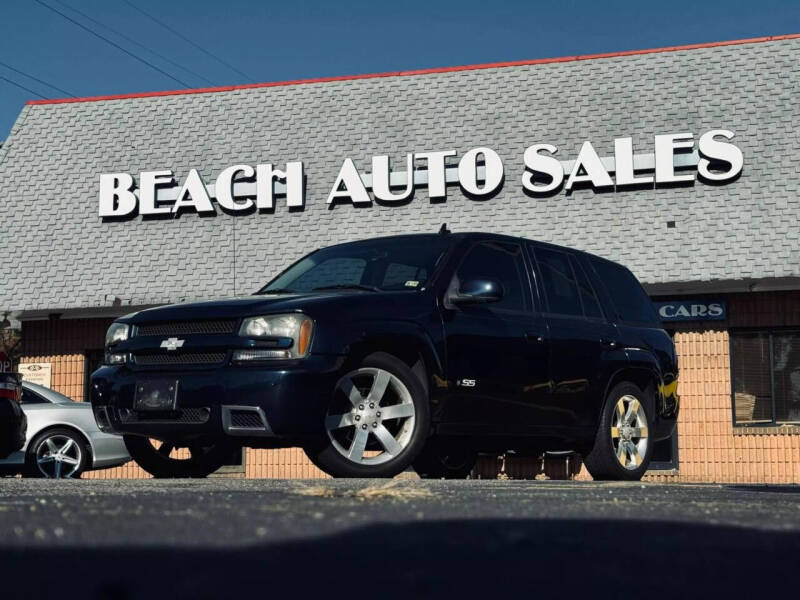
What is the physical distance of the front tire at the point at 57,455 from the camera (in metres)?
15.4

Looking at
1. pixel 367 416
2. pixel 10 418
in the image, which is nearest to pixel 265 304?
pixel 367 416

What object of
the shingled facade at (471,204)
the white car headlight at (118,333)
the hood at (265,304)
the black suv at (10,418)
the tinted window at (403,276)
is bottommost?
the black suv at (10,418)

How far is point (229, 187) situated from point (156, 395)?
13571mm

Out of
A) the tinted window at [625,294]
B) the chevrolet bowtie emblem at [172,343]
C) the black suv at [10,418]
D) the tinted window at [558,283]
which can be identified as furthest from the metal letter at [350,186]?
the chevrolet bowtie emblem at [172,343]

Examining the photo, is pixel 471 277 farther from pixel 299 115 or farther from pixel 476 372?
pixel 299 115

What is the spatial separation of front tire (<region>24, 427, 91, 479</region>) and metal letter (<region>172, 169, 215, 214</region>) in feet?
21.9

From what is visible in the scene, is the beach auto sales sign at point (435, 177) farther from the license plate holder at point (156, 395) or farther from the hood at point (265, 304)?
the license plate holder at point (156, 395)

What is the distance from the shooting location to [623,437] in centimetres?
996

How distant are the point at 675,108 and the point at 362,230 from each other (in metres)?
5.24

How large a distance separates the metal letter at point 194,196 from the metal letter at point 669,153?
735 cm

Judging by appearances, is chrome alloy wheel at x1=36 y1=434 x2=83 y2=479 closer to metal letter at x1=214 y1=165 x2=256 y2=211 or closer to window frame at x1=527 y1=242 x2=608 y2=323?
→ metal letter at x1=214 y1=165 x2=256 y2=211

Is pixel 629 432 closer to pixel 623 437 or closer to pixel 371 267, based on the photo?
pixel 623 437

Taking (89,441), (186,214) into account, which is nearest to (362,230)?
(186,214)

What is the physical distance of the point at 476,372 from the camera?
28.4 ft
